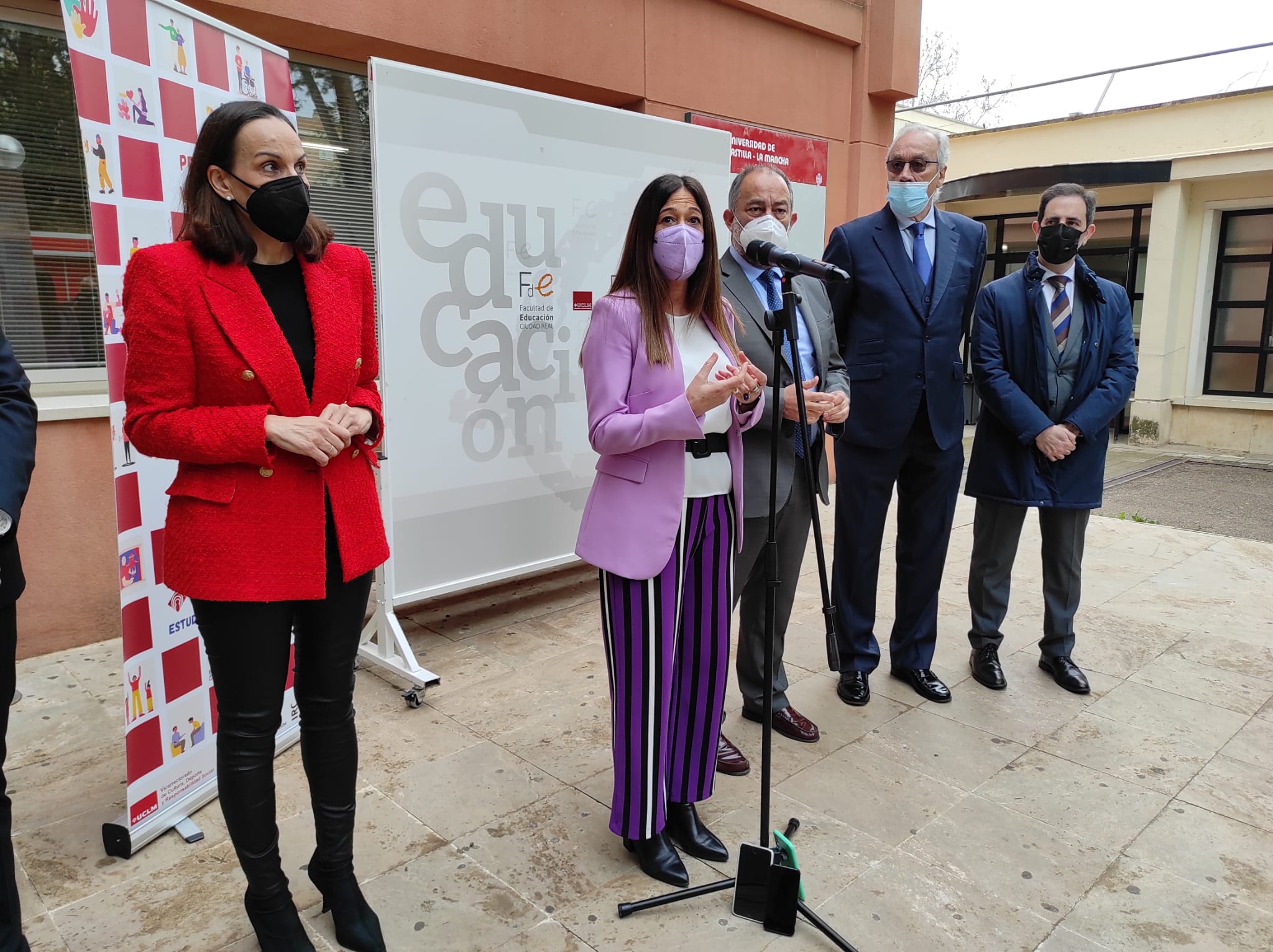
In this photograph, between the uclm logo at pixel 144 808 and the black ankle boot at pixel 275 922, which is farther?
the uclm logo at pixel 144 808

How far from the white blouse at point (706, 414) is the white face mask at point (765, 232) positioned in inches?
15.8

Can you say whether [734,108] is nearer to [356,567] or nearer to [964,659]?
[964,659]

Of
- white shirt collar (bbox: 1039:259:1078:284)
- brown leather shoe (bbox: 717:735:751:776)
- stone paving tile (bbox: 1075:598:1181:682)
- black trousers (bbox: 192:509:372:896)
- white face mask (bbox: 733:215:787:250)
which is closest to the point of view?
black trousers (bbox: 192:509:372:896)

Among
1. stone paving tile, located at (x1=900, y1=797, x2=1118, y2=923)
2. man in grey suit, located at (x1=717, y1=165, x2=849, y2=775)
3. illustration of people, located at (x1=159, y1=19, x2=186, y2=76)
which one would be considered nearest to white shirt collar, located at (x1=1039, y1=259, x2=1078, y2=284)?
man in grey suit, located at (x1=717, y1=165, x2=849, y2=775)

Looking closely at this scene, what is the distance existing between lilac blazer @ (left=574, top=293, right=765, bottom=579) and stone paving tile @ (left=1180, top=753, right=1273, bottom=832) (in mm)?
2058

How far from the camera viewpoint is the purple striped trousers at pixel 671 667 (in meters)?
2.32

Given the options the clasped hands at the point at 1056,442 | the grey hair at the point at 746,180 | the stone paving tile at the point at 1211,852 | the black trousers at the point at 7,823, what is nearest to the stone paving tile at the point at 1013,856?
the stone paving tile at the point at 1211,852

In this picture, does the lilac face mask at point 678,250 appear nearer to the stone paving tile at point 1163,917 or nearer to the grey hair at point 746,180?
the grey hair at point 746,180

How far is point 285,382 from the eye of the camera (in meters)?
1.87

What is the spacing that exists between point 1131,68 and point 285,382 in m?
13.4

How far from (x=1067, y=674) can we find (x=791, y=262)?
262 cm

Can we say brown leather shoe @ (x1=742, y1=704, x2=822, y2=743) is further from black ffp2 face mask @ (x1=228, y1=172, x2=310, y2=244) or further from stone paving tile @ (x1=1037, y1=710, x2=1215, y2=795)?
black ffp2 face mask @ (x1=228, y1=172, x2=310, y2=244)

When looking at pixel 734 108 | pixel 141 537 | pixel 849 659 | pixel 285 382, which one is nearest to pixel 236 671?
pixel 285 382

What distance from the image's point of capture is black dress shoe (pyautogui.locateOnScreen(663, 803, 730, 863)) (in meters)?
2.48
